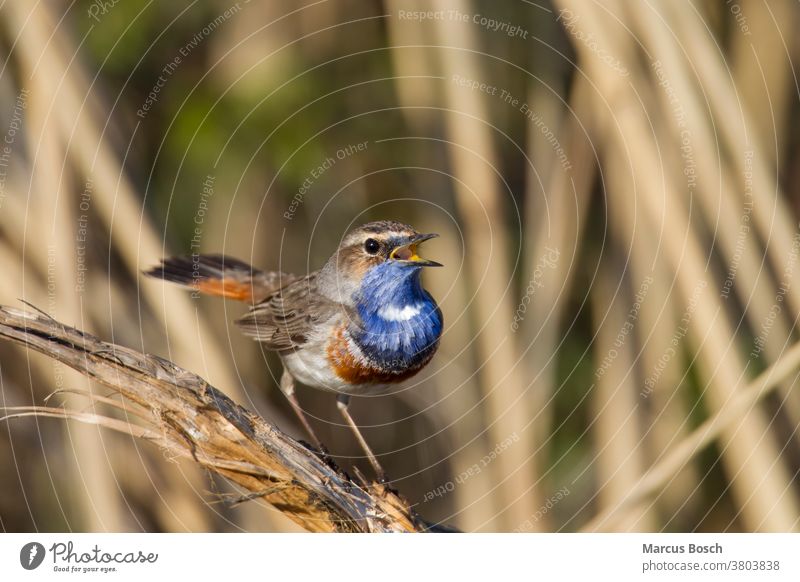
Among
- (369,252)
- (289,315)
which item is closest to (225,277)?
(289,315)

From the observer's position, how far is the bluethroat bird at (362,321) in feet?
14.2

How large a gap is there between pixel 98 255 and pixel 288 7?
75.0 inches

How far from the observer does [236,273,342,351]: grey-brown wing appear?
457 cm

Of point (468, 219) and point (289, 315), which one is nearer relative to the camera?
point (289, 315)

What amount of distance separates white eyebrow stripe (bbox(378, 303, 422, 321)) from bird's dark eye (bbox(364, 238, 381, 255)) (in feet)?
0.96

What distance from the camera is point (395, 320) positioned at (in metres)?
4.42

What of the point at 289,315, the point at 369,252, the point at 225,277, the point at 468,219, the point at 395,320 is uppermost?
Result: the point at 468,219

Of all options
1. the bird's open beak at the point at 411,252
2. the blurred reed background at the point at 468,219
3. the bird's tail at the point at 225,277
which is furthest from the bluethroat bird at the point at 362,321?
the blurred reed background at the point at 468,219

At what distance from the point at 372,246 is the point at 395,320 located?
399mm

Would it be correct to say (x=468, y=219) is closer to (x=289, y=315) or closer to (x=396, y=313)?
(x=396, y=313)

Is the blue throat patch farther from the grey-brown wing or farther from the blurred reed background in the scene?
the blurred reed background

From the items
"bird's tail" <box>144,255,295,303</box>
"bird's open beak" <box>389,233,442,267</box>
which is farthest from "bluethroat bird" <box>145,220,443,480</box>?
"bird's tail" <box>144,255,295,303</box>

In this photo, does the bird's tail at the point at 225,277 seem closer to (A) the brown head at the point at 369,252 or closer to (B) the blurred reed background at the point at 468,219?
(B) the blurred reed background at the point at 468,219

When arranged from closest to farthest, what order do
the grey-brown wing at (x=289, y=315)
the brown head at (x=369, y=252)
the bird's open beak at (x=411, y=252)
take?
1. the bird's open beak at (x=411, y=252)
2. the brown head at (x=369, y=252)
3. the grey-brown wing at (x=289, y=315)
